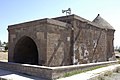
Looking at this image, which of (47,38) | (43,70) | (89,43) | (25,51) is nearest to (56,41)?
(47,38)

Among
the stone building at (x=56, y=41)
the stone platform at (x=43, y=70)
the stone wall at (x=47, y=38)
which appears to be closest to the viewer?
the stone platform at (x=43, y=70)

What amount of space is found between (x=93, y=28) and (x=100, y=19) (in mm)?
4354

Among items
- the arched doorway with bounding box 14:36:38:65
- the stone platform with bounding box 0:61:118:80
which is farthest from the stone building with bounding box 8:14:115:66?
the stone platform with bounding box 0:61:118:80

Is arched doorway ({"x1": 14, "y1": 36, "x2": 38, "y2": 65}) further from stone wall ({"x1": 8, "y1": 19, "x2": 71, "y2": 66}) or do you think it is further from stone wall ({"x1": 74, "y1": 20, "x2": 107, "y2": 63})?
stone wall ({"x1": 74, "y1": 20, "x2": 107, "y2": 63})

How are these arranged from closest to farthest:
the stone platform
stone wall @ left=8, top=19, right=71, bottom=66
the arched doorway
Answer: the stone platform
stone wall @ left=8, top=19, right=71, bottom=66
the arched doorway

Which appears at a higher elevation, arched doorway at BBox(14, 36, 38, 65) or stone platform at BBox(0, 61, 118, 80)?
arched doorway at BBox(14, 36, 38, 65)

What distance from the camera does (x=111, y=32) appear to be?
1716cm

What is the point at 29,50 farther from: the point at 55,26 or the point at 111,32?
the point at 111,32

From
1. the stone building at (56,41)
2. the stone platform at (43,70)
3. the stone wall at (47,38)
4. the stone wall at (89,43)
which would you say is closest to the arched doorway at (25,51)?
the stone building at (56,41)

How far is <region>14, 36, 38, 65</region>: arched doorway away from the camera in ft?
36.4

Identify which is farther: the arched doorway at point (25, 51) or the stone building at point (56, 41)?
the arched doorway at point (25, 51)

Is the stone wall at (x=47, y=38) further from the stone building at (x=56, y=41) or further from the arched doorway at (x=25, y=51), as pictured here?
the arched doorway at (x=25, y=51)

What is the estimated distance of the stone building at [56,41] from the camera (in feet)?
29.6

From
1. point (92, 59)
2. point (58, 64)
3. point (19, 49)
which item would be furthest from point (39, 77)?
point (92, 59)
